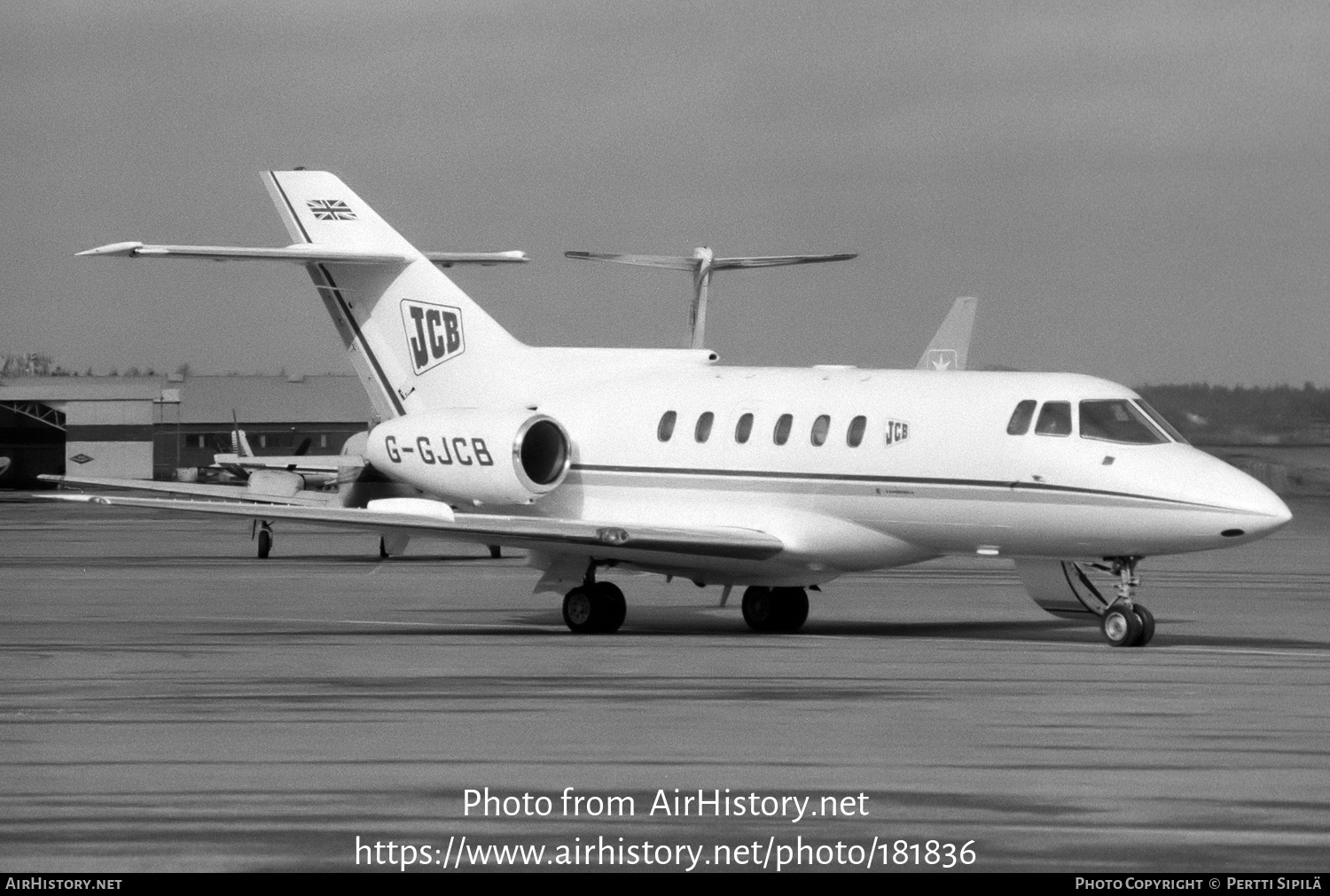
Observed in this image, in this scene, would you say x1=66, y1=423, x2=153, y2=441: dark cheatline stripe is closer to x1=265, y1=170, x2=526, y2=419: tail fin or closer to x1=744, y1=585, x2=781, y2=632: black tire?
x1=265, y1=170, x2=526, y2=419: tail fin

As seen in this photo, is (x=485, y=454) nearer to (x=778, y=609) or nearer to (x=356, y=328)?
(x=356, y=328)

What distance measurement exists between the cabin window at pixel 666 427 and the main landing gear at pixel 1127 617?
526 centimetres

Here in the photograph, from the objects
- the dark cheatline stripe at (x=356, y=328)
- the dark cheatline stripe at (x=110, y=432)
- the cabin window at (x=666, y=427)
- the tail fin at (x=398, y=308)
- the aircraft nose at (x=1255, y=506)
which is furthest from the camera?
the dark cheatline stripe at (x=110, y=432)

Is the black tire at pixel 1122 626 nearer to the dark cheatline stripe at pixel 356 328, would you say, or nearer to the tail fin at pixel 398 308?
the tail fin at pixel 398 308

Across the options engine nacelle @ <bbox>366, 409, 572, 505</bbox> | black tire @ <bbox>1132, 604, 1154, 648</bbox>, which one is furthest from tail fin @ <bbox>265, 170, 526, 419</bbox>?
black tire @ <bbox>1132, 604, 1154, 648</bbox>

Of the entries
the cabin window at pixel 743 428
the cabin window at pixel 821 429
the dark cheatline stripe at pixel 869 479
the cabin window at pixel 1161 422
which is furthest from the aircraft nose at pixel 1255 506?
the cabin window at pixel 743 428

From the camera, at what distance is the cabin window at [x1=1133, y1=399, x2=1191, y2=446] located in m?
18.3

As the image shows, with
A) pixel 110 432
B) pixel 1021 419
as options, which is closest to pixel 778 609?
pixel 1021 419

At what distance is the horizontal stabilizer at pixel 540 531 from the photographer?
19.3 m

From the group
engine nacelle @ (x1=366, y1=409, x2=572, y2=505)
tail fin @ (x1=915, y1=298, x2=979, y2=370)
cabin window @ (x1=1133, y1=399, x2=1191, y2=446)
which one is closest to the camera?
cabin window @ (x1=1133, y1=399, x2=1191, y2=446)

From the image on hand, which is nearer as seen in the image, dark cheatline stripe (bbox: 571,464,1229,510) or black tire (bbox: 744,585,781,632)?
dark cheatline stripe (bbox: 571,464,1229,510)

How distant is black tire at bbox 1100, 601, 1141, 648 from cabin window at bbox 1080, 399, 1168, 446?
1.57m

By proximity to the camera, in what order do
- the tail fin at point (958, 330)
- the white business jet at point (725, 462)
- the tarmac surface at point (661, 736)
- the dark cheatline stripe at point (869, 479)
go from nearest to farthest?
the tarmac surface at point (661, 736)
the dark cheatline stripe at point (869, 479)
the white business jet at point (725, 462)
the tail fin at point (958, 330)

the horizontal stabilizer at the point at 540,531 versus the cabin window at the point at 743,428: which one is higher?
the cabin window at the point at 743,428
